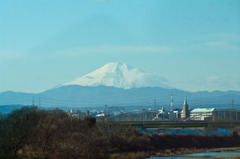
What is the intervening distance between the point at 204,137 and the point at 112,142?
27.8 meters

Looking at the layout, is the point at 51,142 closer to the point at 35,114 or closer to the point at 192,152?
the point at 35,114

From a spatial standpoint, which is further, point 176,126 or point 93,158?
point 176,126

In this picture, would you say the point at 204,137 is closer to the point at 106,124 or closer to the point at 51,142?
the point at 106,124

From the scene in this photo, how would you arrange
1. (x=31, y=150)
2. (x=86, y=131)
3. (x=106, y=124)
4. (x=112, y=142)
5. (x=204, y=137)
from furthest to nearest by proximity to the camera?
1. (x=204, y=137)
2. (x=106, y=124)
3. (x=112, y=142)
4. (x=86, y=131)
5. (x=31, y=150)

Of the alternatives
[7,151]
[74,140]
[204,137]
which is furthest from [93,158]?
[204,137]

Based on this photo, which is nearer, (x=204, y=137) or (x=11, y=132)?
(x=11, y=132)

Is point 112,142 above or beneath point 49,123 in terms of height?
beneath

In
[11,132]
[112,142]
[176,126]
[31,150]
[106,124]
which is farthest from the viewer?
[176,126]

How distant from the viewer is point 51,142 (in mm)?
51469

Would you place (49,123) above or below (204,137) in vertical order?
above

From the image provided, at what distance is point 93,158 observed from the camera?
179 ft

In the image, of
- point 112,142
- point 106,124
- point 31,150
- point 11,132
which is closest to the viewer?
point 11,132

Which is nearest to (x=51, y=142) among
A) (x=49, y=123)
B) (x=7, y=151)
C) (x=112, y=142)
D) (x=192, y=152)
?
(x=49, y=123)

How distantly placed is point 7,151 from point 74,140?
329 inches
